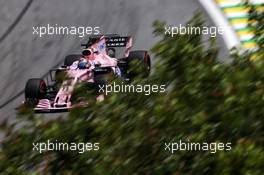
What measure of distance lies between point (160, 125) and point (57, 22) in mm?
12895

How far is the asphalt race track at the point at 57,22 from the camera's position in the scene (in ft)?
52.4

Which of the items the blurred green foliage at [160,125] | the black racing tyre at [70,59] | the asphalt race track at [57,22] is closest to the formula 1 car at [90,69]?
the black racing tyre at [70,59]

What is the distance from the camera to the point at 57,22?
17266mm

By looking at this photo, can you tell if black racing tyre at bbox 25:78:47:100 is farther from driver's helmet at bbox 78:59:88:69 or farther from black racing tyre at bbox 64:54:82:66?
black racing tyre at bbox 64:54:82:66

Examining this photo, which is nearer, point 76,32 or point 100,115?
point 100,115

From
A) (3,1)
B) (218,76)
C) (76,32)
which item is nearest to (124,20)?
(76,32)

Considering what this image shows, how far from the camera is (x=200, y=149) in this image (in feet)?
15.0

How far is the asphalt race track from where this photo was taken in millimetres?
15961

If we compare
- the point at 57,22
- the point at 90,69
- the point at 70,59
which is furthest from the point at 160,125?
the point at 57,22

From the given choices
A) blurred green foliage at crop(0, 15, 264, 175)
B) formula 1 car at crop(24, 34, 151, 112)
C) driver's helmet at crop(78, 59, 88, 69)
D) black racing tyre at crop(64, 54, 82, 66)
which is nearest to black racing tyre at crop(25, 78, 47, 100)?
formula 1 car at crop(24, 34, 151, 112)

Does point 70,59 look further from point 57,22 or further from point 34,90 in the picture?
point 57,22

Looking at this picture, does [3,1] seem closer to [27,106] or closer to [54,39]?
[54,39]

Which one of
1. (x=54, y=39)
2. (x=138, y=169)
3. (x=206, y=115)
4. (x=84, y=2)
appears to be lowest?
(x=138, y=169)

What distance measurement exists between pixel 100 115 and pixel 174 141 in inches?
20.7
